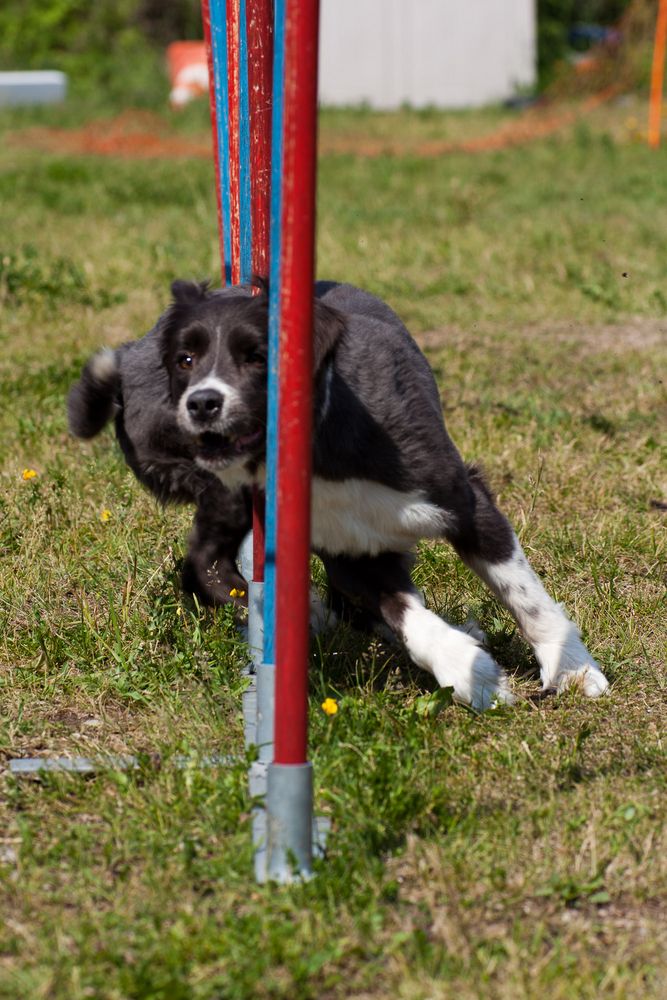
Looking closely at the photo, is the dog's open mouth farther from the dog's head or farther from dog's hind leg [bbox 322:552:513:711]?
dog's hind leg [bbox 322:552:513:711]

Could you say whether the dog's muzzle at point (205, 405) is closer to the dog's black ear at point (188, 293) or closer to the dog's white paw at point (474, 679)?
the dog's black ear at point (188, 293)

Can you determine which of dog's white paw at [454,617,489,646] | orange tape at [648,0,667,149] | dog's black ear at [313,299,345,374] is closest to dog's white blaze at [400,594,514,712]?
dog's white paw at [454,617,489,646]

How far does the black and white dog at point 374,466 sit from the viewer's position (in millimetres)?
3486

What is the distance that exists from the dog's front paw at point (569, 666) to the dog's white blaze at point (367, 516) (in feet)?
1.54

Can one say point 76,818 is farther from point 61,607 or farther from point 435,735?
point 61,607

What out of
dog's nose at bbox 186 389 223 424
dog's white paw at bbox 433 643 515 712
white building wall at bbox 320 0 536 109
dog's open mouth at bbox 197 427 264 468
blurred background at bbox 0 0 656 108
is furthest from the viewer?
white building wall at bbox 320 0 536 109

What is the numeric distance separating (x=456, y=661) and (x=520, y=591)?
0.38 m

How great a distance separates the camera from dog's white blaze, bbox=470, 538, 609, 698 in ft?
12.5

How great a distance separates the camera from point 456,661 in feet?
11.9

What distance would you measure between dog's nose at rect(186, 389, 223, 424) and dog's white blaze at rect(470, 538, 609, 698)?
0.98 metres

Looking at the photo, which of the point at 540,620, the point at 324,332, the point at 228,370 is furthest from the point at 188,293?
the point at 540,620

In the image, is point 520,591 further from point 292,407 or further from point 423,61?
point 423,61

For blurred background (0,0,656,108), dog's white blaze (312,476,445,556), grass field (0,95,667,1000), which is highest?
blurred background (0,0,656,108)

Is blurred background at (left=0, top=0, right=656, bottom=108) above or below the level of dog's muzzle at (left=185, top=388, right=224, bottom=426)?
above
